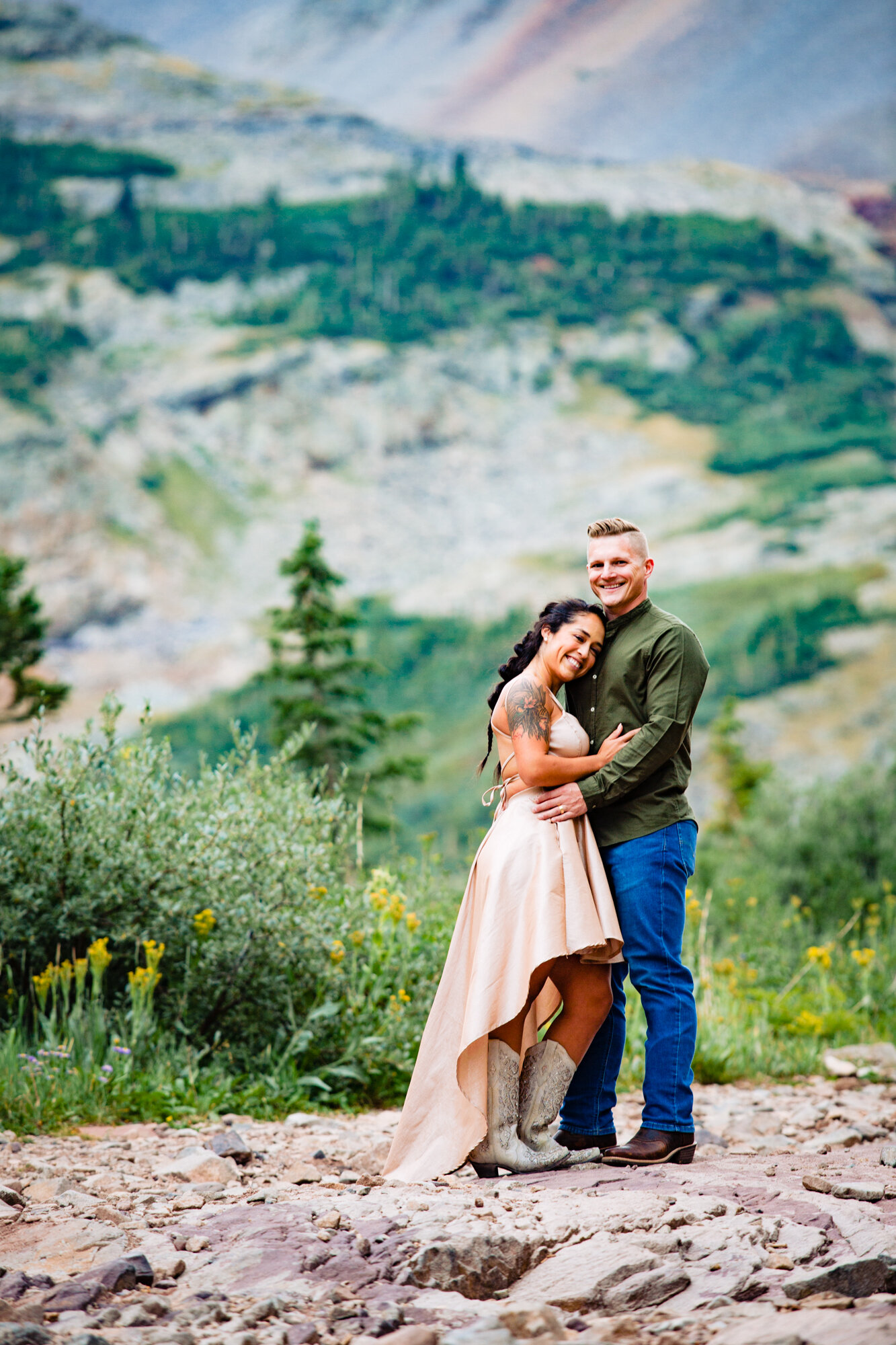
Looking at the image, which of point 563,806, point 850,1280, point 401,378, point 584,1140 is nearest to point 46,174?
point 401,378

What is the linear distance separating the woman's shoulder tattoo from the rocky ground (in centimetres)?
130

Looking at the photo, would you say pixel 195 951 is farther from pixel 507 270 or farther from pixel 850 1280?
pixel 507 270

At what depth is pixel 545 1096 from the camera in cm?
345

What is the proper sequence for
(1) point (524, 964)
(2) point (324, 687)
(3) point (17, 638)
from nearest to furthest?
1. (1) point (524, 964)
2. (3) point (17, 638)
3. (2) point (324, 687)

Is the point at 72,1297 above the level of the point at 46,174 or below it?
below

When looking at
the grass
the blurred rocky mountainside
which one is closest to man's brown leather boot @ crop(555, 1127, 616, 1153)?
the blurred rocky mountainside

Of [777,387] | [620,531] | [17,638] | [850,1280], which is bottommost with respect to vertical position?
[850,1280]

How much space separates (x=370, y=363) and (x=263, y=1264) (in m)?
74.8

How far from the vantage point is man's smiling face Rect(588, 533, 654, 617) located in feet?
12.2

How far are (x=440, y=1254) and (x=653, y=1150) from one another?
3.83 feet

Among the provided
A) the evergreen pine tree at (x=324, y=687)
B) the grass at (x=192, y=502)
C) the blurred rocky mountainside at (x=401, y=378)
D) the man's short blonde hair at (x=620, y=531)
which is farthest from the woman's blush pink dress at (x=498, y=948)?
the grass at (x=192, y=502)

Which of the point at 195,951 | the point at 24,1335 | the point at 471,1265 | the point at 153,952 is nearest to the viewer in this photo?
the point at 24,1335

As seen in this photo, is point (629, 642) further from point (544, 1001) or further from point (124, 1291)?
point (124, 1291)

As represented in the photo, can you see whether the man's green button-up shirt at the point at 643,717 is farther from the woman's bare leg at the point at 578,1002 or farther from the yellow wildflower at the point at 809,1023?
the yellow wildflower at the point at 809,1023
